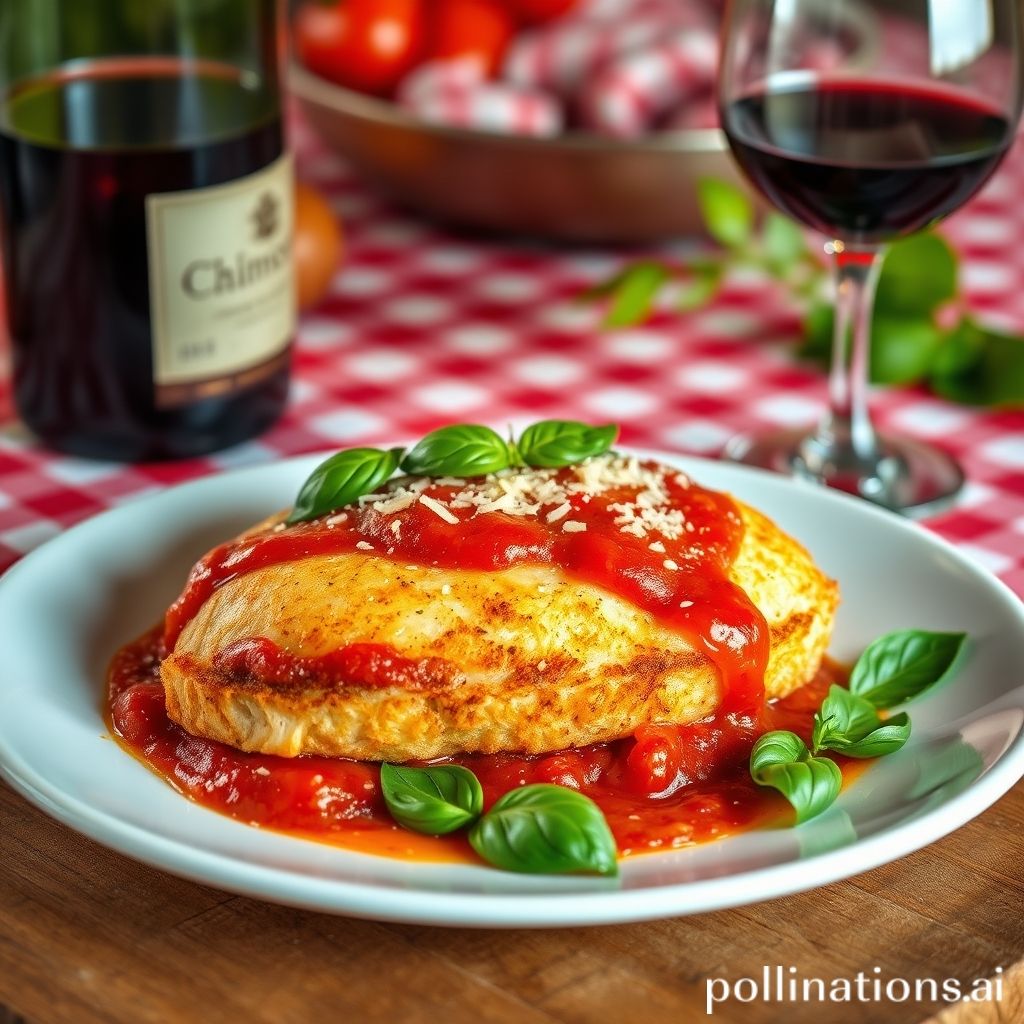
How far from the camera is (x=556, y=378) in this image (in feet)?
10.7

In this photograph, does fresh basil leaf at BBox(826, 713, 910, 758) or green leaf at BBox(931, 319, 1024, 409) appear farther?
green leaf at BBox(931, 319, 1024, 409)

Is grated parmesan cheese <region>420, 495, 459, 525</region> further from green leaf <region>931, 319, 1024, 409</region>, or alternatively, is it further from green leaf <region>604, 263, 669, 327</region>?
green leaf <region>931, 319, 1024, 409</region>

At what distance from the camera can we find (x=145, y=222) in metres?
2.65

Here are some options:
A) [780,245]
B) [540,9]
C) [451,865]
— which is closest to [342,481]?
[451,865]

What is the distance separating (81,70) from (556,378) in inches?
42.5

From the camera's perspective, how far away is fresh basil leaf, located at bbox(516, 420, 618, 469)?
2.06m

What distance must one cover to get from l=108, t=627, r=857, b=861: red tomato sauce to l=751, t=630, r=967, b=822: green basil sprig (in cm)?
4

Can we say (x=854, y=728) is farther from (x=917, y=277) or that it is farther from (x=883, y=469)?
(x=917, y=277)

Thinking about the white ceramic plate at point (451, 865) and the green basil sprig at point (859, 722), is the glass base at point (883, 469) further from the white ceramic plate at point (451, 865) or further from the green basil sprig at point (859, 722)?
the green basil sprig at point (859, 722)

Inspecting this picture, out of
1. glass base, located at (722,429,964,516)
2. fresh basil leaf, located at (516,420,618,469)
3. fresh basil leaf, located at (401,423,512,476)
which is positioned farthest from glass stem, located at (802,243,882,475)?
fresh basil leaf, located at (401,423,512,476)

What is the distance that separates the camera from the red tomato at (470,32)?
3.90 m

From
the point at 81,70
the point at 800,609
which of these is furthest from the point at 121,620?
the point at 81,70

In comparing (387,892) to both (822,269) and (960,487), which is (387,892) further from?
(822,269)

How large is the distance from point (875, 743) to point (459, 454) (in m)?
0.62
